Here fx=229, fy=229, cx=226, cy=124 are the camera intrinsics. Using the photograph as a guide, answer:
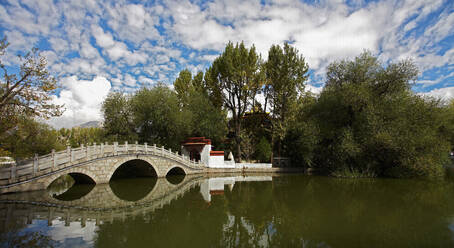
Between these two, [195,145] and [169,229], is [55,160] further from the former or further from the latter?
[195,145]

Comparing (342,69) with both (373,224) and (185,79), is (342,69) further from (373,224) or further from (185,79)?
(185,79)

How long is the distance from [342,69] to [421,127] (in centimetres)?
816

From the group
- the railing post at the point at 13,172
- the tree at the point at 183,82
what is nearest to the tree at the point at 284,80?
the tree at the point at 183,82

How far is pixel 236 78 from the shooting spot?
23.7 metres

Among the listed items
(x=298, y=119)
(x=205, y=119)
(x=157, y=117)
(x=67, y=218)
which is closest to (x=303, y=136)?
(x=298, y=119)

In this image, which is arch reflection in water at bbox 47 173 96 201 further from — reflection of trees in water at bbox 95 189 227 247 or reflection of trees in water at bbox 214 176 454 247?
reflection of trees in water at bbox 214 176 454 247

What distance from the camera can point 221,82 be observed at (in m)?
24.9

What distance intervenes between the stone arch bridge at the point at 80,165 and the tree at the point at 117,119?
5.63 m

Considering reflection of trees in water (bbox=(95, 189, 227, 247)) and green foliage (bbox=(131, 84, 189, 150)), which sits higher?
green foliage (bbox=(131, 84, 189, 150))

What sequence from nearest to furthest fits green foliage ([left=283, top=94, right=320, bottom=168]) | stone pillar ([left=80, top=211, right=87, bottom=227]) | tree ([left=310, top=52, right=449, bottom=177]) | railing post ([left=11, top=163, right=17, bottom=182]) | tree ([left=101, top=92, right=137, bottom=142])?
stone pillar ([left=80, top=211, right=87, bottom=227]), railing post ([left=11, top=163, right=17, bottom=182]), tree ([left=310, top=52, right=449, bottom=177]), tree ([left=101, top=92, right=137, bottom=142]), green foliage ([left=283, top=94, right=320, bottom=168])

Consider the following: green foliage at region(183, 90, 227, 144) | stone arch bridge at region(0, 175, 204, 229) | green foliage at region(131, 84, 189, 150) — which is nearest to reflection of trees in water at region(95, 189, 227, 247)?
stone arch bridge at region(0, 175, 204, 229)

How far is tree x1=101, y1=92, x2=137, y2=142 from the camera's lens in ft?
73.3

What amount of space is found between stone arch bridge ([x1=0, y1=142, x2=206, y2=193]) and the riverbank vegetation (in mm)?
5620

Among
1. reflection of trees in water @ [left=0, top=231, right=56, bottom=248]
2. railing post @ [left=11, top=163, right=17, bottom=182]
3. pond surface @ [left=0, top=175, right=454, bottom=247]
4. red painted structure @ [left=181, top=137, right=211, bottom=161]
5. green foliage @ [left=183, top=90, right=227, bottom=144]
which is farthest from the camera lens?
green foliage @ [left=183, top=90, right=227, bottom=144]
